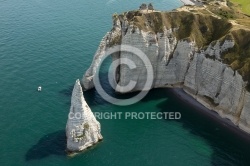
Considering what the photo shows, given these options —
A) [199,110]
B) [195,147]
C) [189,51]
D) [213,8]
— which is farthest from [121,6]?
[195,147]

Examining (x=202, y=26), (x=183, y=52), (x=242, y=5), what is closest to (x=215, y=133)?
(x=183, y=52)

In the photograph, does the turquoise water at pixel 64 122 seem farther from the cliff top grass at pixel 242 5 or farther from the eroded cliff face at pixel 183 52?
the cliff top grass at pixel 242 5

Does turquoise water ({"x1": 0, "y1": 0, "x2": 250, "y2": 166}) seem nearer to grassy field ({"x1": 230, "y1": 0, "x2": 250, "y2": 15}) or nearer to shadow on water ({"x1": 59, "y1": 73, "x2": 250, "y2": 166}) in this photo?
shadow on water ({"x1": 59, "y1": 73, "x2": 250, "y2": 166})

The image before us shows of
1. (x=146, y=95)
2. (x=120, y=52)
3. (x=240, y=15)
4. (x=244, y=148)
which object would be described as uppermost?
(x=240, y=15)

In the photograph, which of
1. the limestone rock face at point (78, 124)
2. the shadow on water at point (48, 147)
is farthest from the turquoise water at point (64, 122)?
the limestone rock face at point (78, 124)

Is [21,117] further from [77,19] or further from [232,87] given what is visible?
[77,19]

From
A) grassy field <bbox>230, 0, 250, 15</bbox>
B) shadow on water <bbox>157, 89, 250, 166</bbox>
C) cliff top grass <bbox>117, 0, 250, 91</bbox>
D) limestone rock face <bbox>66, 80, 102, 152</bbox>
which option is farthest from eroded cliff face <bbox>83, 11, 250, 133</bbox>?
grassy field <bbox>230, 0, 250, 15</bbox>
